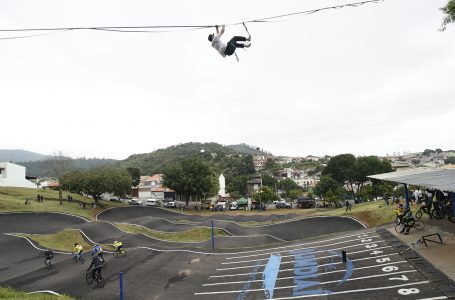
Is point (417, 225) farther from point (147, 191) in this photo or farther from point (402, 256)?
point (147, 191)

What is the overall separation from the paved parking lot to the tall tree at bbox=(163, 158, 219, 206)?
4092 centimetres

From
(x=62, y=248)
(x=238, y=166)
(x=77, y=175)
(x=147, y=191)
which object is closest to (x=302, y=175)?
(x=238, y=166)

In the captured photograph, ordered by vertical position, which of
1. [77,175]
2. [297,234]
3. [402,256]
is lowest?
[297,234]

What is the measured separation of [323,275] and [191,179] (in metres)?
47.9

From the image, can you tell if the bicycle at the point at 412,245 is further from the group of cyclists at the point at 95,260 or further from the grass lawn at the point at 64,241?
the grass lawn at the point at 64,241

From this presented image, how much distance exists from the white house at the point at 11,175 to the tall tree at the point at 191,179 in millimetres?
33471

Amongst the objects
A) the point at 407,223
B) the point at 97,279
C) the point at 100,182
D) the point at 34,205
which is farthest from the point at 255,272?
the point at 100,182

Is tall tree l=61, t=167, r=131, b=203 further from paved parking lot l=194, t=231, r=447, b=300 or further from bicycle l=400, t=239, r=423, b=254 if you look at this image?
bicycle l=400, t=239, r=423, b=254

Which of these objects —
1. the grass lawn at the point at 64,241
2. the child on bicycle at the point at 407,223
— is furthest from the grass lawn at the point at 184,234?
the child on bicycle at the point at 407,223

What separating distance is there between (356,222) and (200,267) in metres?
19.0

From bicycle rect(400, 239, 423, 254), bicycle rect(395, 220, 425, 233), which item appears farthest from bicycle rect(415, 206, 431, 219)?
bicycle rect(400, 239, 423, 254)

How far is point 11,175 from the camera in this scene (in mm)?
66938

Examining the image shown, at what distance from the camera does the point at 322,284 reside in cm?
1460

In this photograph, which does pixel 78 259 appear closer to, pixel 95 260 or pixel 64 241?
pixel 95 260
